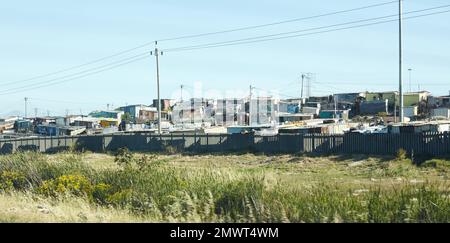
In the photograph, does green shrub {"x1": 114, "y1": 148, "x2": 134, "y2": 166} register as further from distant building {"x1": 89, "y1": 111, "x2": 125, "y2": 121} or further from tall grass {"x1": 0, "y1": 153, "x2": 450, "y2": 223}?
distant building {"x1": 89, "y1": 111, "x2": 125, "y2": 121}

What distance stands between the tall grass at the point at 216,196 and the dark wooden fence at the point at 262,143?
24.4 m

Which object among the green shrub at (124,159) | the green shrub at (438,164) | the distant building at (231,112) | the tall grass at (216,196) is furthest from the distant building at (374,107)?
the tall grass at (216,196)

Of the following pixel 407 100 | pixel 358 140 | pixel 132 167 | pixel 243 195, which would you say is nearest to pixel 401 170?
pixel 358 140

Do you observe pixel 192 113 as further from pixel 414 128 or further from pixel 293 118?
pixel 414 128

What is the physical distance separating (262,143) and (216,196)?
35.2 metres

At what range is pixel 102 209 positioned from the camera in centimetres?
1340

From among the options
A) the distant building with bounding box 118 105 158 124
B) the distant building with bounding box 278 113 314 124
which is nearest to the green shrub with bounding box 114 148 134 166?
the distant building with bounding box 278 113 314 124

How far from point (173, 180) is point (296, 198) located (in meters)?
4.50

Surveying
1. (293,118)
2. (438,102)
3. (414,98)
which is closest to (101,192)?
(293,118)

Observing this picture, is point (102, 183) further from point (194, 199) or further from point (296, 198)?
point (296, 198)

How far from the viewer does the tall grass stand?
11.2 m

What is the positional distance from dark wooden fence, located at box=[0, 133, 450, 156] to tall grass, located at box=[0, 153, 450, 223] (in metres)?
24.4

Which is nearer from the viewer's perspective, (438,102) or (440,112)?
(440,112)

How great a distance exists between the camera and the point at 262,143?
49156 millimetres
